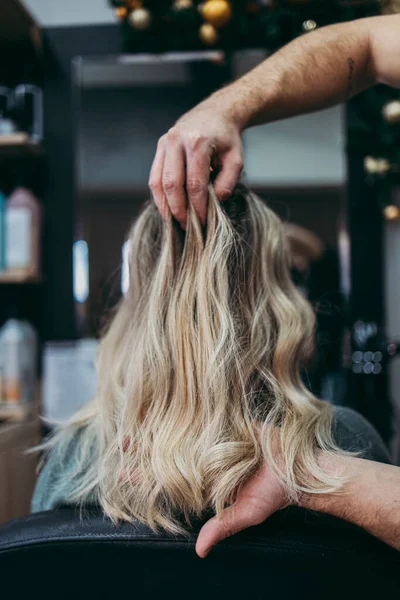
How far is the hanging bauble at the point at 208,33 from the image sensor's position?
183 centimetres

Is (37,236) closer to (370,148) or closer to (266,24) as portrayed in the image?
(266,24)

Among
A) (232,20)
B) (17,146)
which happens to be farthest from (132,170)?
(232,20)

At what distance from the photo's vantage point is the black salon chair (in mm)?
609

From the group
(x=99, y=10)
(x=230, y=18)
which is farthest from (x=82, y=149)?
(x=230, y=18)

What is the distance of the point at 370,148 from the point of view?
6.04 feet

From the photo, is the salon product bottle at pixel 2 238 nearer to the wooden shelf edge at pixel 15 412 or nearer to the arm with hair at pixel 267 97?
the wooden shelf edge at pixel 15 412

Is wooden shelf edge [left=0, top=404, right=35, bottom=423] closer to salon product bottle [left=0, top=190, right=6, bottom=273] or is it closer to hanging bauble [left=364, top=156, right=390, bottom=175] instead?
salon product bottle [left=0, top=190, right=6, bottom=273]

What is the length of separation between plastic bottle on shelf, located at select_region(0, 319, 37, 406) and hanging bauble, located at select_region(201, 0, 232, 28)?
1175 mm

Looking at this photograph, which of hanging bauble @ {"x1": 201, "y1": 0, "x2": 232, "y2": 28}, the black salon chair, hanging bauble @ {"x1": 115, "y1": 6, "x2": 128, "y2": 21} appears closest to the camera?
the black salon chair

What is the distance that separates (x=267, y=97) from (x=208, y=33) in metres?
1.04

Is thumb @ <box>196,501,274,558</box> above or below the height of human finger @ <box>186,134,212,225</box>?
below

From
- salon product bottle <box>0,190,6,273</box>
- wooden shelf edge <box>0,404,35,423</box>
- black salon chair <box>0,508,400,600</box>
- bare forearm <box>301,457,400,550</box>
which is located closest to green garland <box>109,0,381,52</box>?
salon product bottle <box>0,190,6,273</box>

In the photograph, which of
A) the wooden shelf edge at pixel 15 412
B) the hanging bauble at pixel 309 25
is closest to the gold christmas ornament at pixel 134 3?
the hanging bauble at pixel 309 25

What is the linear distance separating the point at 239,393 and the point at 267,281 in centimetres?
22
